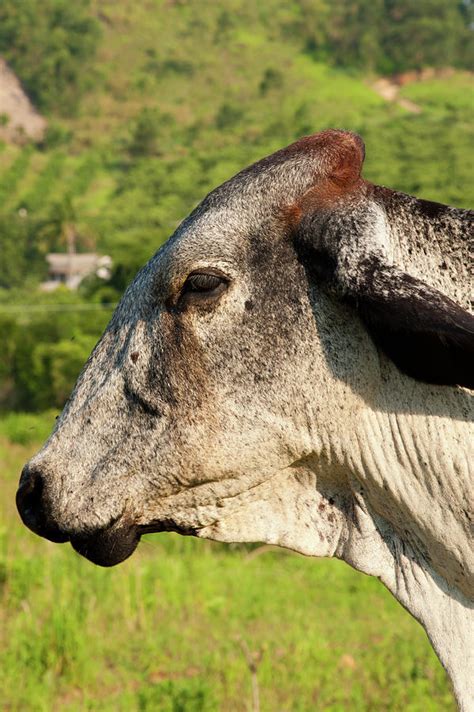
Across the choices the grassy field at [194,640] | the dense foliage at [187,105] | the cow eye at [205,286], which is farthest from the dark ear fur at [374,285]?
the dense foliage at [187,105]

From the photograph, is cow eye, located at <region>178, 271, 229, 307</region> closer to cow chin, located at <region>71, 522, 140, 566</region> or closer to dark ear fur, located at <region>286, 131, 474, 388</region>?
dark ear fur, located at <region>286, 131, 474, 388</region>

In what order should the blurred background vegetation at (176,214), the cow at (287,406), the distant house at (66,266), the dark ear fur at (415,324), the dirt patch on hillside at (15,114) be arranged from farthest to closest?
the dirt patch on hillside at (15,114) → the distant house at (66,266) → the blurred background vegetation at (176,214) → the cow at (287,406) → the dark ear fur at (415,324)

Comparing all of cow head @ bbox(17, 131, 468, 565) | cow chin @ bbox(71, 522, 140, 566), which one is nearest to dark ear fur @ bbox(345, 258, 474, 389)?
cow head @ bbox(17, 131, 468, 565)

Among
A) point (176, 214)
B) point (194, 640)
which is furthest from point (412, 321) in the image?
point (176, 214)

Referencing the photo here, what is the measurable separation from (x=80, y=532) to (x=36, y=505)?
0.48 feet

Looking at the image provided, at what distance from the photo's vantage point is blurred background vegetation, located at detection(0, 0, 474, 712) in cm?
775

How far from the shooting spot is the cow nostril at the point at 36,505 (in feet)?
8.84

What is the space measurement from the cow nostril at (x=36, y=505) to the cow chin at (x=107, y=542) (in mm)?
57

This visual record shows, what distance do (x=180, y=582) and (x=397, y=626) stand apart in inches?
98.3

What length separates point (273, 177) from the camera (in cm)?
266

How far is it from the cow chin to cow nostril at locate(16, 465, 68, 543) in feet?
0.19

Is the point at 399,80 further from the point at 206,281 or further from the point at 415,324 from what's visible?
the point at 415,324

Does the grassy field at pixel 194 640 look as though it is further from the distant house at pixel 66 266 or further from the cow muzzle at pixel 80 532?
the distant house at pixel 66 266

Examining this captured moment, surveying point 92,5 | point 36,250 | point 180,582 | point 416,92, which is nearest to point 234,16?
point 92,5
